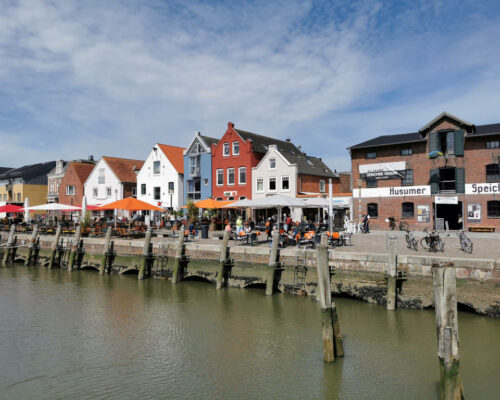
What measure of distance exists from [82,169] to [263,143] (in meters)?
27.1

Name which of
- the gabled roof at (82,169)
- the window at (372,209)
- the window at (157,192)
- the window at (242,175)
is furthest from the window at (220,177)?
the gabled roof at (82,169)

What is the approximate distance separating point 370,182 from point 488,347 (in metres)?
23.8

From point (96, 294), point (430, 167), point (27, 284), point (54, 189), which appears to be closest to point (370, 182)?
point (430, 167)

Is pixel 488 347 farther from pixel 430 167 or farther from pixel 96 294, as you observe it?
pixel 430 167

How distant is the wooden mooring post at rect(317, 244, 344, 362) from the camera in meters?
9.50

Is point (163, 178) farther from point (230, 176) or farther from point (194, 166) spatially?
point (230, 176)

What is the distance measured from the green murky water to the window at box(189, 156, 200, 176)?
2797cm

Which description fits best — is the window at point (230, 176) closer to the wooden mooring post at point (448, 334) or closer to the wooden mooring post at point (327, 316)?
the wooden mooring post at point (327, 316)

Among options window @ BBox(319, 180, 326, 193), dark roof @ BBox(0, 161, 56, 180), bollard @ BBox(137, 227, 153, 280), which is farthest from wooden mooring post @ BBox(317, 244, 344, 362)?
dark roof @ BBox(0, 161, 56, 180)

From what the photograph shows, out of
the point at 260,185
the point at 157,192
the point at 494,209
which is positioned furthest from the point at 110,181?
the point at 494,209

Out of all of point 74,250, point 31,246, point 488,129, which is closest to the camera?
point 74,250

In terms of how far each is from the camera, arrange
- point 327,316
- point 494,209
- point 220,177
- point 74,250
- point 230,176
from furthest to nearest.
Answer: point 220,177 < point 230,176 < point 494,209 < point 74,250 < point 327,316

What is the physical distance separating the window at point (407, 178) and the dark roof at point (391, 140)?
2412 mm

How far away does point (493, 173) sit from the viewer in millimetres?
28438
